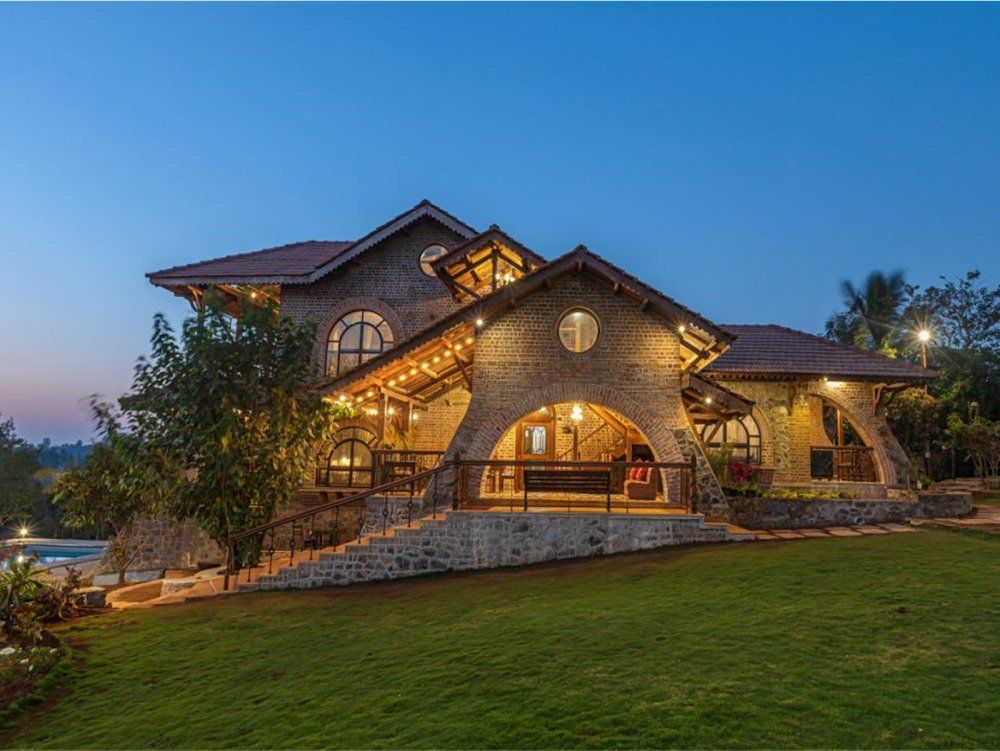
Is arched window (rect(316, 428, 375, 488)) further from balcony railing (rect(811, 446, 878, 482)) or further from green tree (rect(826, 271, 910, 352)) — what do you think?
green tree (rect(826, 271, 910, 352))

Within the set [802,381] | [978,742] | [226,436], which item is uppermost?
[802,381]

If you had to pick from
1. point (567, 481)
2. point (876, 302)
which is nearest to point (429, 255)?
point (567, 481)

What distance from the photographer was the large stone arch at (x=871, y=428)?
19.1 meters

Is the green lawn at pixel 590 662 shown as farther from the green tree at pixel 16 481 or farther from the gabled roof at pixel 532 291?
the green tree at pixel 16 481

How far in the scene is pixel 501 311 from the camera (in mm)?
14383

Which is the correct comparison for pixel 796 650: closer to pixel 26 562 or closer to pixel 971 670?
pixel 971 670

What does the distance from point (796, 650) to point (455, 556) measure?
22.8ft

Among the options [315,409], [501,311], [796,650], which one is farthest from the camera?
[501,311]

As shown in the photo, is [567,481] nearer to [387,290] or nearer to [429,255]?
[387,290]

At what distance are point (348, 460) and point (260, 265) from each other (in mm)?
7028

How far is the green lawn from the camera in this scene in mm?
4891

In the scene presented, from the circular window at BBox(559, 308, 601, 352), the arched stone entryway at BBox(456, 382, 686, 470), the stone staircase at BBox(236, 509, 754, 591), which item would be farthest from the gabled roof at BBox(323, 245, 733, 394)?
the stone staircase at BBox(236, 509, 754, 591)

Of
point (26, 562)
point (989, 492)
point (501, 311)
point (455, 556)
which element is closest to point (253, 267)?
point (501, 311)

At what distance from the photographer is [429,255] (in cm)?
1958
